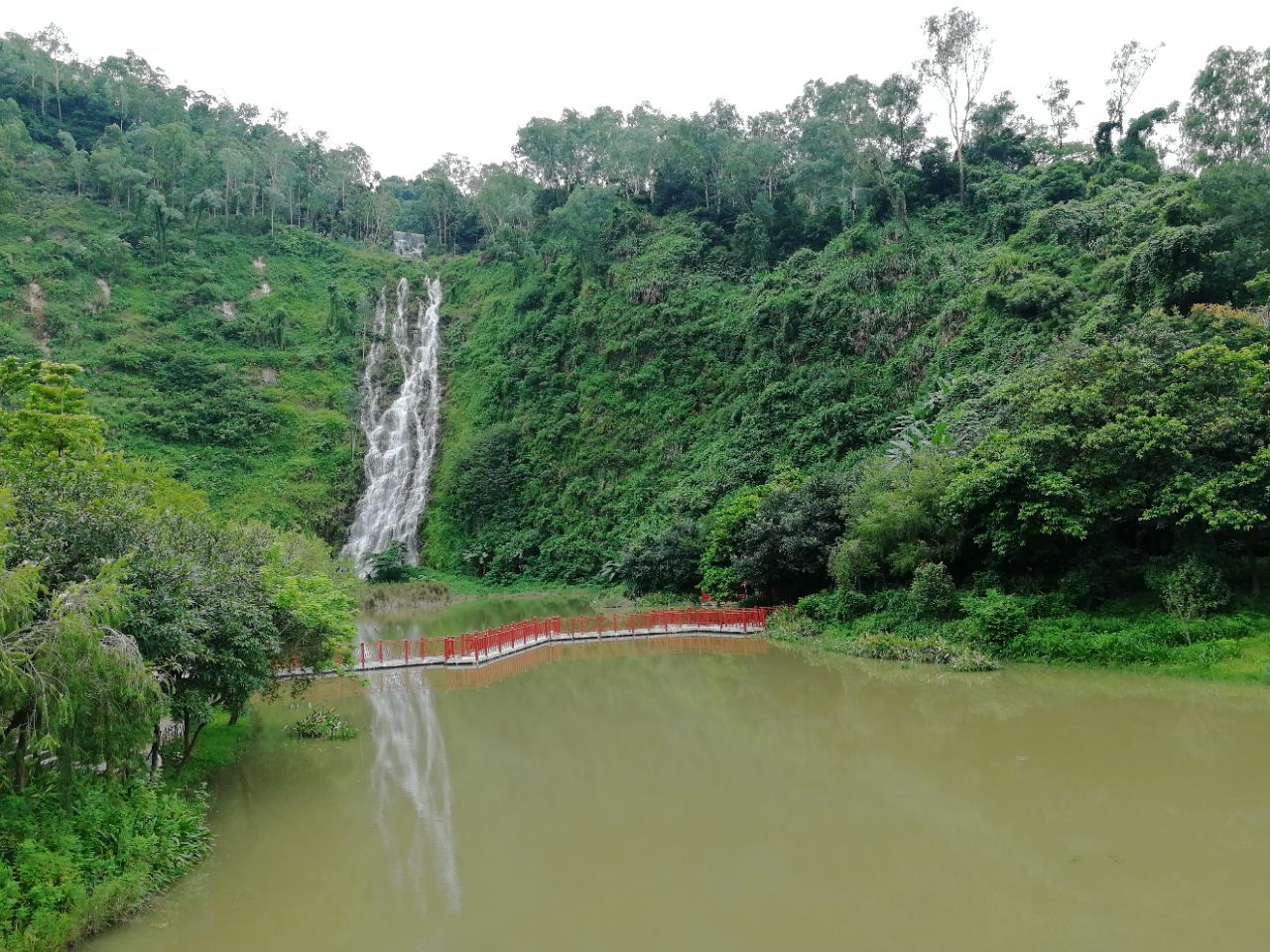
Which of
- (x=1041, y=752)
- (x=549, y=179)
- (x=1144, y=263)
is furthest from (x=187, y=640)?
(x=549, y=179)

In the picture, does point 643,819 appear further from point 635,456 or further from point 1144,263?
point 635,456

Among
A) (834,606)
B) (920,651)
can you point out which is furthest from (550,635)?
(920,651)

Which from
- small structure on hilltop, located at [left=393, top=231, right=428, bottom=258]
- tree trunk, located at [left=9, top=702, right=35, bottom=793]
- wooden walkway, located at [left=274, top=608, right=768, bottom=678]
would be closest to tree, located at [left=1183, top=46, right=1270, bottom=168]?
wooden walkway, located at [left=274, top=608, right=768, bottom=678]

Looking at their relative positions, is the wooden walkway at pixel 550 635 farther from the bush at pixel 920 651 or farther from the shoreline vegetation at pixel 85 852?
the shoreline vegetation at pixel 85 852

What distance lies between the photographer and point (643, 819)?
898cm

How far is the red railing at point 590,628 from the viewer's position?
776 inches

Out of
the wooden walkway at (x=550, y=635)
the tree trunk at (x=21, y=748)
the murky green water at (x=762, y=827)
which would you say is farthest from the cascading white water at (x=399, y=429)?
the tree trunk at (x=21, y=748)

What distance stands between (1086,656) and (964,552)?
4.45 metres

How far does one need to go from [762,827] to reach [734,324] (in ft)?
102

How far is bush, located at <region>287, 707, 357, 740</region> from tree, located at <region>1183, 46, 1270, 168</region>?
33444 millimetres

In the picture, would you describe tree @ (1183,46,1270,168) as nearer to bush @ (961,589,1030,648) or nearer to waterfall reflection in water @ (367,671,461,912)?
bush @ (961,589,1030,648)

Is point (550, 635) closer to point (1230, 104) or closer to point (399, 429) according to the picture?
point (399, 429)

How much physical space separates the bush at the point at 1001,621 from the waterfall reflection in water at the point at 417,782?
11344mm

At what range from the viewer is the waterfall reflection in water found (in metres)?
7.87
